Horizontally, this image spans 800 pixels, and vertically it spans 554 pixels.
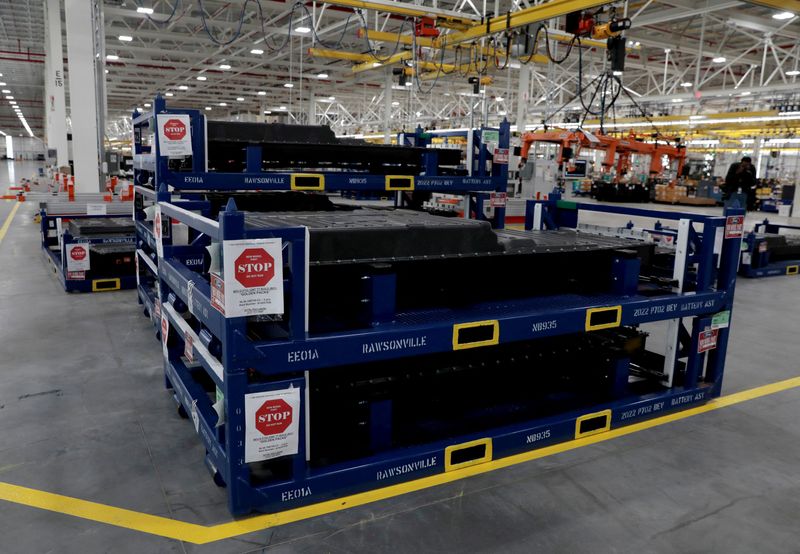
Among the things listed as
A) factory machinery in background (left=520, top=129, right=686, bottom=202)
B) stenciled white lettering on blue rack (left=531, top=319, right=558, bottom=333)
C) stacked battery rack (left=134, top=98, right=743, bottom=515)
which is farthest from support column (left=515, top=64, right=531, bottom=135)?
stenciled white lettering on blue rack (left=531, top=319, right=558, bottom=333)

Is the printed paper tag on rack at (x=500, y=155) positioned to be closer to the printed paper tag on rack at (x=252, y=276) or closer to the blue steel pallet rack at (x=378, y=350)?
the blue steel pallet rack at (x=378, y=350)

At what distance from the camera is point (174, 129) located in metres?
4.55

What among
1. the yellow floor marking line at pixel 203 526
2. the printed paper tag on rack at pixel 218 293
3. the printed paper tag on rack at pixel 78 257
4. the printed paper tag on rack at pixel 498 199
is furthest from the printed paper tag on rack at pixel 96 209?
the printed paper tag on rack at pixel 218 293

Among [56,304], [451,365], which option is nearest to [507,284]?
[451,365]

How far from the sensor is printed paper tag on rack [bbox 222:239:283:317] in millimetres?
2451

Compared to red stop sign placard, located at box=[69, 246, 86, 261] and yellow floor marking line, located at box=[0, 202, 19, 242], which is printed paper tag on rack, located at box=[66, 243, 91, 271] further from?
yellow floor marking line, located at box=[0, 202, 19, 242]

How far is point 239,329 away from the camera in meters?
2.53

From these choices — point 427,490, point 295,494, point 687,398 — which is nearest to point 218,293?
point 295,494

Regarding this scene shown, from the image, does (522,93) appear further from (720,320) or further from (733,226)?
(720,320)

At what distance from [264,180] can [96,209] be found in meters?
5.27

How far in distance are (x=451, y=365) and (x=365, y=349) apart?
828mm

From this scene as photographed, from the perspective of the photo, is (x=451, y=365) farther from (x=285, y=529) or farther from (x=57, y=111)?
→ (x=57, y=111)

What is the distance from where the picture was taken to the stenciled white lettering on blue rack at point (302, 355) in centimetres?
263

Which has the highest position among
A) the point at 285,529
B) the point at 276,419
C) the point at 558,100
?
the point at 558,100
